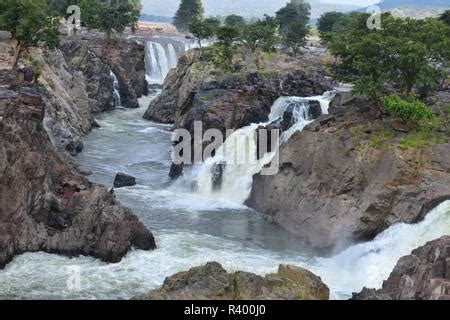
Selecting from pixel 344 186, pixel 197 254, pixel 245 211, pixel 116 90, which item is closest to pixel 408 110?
pixel 344 186

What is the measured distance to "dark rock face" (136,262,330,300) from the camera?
19.9 meters

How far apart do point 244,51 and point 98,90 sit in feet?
64.0

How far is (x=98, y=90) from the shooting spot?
7738cm

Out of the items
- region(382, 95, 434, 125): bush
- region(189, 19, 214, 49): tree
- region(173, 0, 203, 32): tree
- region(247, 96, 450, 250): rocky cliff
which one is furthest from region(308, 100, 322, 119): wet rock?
region(173, 0, 203, 32): tree

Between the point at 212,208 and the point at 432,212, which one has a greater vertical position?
the point at 432,212

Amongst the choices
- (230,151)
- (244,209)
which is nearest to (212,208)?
(244,209)

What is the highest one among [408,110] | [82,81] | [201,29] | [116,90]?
[201,29]

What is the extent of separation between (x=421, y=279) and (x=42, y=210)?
2081 centimetres

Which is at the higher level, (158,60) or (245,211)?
(158,60)

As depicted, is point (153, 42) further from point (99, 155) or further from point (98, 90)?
point (99, 155)

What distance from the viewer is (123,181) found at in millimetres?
47906

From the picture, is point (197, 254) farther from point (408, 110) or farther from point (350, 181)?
point (408, 110)

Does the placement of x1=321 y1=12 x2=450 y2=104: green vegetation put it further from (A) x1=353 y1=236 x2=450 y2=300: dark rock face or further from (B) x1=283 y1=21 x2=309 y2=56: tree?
(B) x1=283 y1=21 x2=309 y2=56: tree

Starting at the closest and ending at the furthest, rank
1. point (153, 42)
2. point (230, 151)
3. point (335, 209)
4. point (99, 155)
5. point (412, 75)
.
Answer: point (335, 209), point (412, 75), point (230, 151), point (99, 155), point (153, 42)
